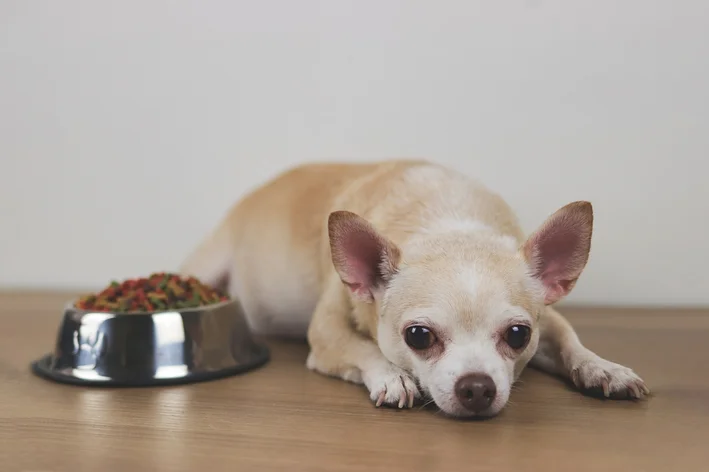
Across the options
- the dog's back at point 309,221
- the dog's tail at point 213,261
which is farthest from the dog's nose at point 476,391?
the dog's tail at point 213,261

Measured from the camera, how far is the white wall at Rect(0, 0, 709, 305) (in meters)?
2.40

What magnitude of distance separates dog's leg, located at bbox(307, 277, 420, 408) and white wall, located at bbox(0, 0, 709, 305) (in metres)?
0.94

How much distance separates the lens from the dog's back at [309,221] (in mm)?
1786

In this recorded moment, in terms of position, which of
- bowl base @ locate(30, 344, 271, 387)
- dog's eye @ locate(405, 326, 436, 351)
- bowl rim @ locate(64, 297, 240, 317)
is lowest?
bowl base @ locate(30, 344, 271, 387)

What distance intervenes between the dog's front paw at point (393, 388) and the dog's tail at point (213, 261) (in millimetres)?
982

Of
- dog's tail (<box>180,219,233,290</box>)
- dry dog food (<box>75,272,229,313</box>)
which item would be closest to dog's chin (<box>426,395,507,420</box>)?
dry dog food (<box>75,272,229,313</box>)

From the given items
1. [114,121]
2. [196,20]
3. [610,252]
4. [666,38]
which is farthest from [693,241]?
[114,121]

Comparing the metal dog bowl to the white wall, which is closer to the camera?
the metal dog bowl

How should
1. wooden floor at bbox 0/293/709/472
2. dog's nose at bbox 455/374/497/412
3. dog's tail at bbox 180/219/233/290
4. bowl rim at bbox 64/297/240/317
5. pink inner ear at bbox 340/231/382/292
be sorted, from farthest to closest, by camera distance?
1. dog's tail at bbox 180/219/233/290
2. bowl rim at bbox 64/297/240/317
3. pink inner ear at bbox 340/231/382/292
4. dog's nose at bbox 455/374/497/412
5. wooden floor at bbox 0/293/709/472

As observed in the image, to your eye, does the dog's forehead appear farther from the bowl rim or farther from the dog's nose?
the bowl rim

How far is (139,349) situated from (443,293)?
720mm

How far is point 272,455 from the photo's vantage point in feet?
3.73

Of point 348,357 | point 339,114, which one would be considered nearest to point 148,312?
point 348,357

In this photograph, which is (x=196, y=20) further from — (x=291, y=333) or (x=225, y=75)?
(x=291, y=333)
